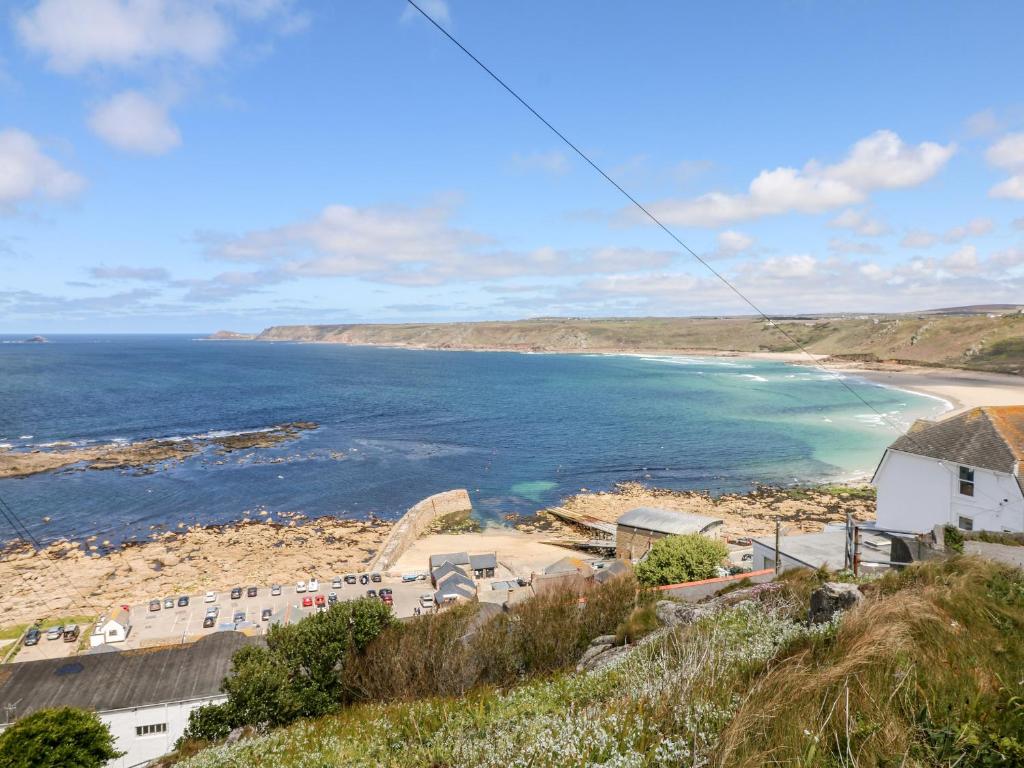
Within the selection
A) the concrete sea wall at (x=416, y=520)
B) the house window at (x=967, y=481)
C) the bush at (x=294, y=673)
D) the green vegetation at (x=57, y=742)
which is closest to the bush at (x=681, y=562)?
the house window at (x=967, y=481)

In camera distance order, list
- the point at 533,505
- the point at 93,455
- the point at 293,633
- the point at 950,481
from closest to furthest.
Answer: the point at 293,633 → the point at 950,481 → the point at 533,505 → the point at 93,455

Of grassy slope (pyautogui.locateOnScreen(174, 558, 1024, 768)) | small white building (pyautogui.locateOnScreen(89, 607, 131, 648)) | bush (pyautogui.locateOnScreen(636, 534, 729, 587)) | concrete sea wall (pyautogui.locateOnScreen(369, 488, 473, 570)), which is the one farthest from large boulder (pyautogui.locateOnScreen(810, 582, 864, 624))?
concrete sea wall (pyautogui.locateOnScreen(369, 488, 473, 570))

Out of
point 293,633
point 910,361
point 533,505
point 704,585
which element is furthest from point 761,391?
point 293,633

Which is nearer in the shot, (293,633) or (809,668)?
(809,668)

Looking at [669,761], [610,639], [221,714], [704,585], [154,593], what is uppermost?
[669,761]

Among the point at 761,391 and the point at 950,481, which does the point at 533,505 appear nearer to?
the point at 950,481

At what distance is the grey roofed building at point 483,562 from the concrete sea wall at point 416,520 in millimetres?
6087

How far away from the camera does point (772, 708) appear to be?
15.6ft

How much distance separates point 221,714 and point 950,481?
86.7 feet

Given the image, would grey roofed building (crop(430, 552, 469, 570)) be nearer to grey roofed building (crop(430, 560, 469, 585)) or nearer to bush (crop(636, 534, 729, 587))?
grey roofed building (crop(430, 560, 469, 585))

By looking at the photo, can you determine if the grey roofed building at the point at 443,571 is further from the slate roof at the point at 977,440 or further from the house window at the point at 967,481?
the house window at the point at 967,481

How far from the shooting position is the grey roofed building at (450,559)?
35125 mm

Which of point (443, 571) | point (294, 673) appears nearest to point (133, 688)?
point (294, 673)

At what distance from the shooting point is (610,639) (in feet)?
40.5
